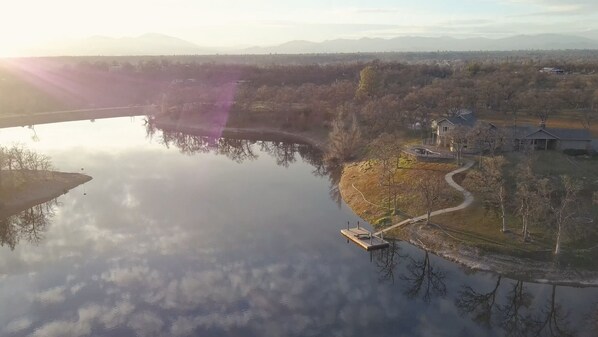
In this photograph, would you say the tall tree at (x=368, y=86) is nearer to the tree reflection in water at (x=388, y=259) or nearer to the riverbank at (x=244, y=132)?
the riverbank at (x=244, y=132)

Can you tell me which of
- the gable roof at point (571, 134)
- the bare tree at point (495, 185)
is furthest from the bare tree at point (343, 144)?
the gable roof at point (571, 134)

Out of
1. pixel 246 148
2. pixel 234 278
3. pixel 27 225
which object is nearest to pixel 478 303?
pixel 234 278

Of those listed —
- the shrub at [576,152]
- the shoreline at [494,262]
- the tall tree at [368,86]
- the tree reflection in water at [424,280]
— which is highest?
the tall tree at [368,86]

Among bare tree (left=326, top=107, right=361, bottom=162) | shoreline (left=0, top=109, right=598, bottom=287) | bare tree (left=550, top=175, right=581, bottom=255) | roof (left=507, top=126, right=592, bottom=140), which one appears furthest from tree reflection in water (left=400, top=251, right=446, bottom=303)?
bare tree (left=326, top=107, right=361, bottom=162)

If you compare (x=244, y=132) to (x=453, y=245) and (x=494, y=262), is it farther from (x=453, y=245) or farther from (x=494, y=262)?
(x=494, y=262)

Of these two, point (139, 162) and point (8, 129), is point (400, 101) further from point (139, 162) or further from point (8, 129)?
point (8, 129)

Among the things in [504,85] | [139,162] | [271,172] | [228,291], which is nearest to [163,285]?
[228,291]

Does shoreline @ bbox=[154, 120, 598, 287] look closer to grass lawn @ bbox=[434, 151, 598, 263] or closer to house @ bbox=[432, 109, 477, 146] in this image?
grass lawn @ bbox=[434, 151, 598, 263]
